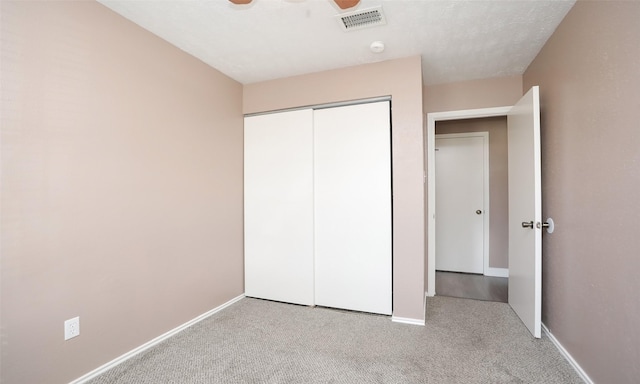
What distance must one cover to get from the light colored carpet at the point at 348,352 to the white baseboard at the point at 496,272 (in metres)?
1.41

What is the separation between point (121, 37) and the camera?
1.96 metres

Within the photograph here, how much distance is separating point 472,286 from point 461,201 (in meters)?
1.22

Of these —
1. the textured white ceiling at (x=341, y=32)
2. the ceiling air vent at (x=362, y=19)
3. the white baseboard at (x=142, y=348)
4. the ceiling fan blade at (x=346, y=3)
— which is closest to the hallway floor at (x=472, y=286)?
the textured white ceiling at (x=341, y=32)

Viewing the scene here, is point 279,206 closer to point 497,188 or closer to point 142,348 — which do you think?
point 142,348

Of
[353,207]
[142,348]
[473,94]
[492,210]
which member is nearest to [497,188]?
[492,210]

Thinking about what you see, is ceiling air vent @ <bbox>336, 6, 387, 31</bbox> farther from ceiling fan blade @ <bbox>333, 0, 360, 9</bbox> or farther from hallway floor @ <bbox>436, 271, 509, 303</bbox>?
hallway floor @ <bbox>436, 271, 509, 303</bbox>

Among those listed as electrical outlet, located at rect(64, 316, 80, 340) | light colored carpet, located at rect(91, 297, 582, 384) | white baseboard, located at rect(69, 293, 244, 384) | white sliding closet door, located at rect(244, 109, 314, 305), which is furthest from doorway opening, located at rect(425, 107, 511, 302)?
electrical outlet, located at rect(64, 316, 80, 340)

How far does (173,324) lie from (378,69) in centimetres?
288

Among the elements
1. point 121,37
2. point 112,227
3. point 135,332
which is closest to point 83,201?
point 112,227

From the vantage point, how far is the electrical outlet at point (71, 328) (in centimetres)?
167

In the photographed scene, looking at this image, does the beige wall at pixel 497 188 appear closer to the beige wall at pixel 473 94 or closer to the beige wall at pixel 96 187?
the beige wall at pixel 473 94

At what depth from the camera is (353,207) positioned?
277cm

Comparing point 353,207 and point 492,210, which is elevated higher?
point 353,207

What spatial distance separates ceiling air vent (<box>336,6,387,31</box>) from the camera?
1921 mm
